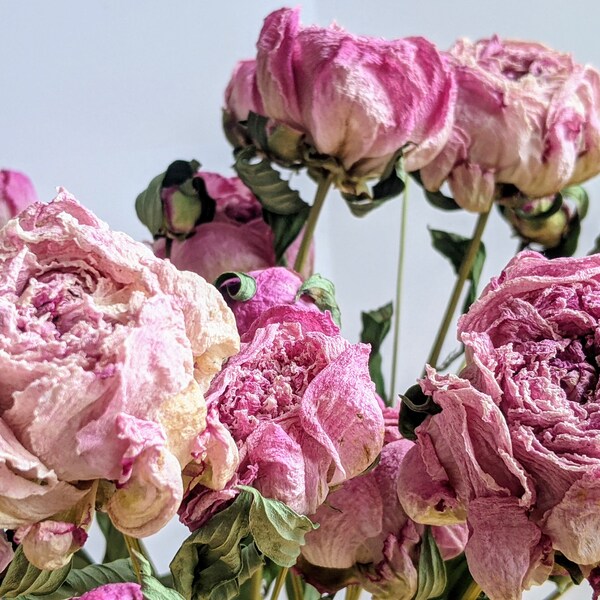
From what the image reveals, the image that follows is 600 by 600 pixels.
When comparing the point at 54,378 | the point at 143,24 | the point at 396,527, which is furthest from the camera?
the point at 143,24

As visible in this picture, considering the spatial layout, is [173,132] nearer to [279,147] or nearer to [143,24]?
[143,24]

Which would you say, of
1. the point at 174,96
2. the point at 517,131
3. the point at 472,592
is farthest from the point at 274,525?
the point at 174,96

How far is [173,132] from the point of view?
0.98m

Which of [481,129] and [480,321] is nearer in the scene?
[480,321]

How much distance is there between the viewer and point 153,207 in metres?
0.46

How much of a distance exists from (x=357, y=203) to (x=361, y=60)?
9 cm

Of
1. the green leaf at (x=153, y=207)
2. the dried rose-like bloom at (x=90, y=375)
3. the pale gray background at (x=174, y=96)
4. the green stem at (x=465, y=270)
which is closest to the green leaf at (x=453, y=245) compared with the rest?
the green stem at (x=465, y=270)

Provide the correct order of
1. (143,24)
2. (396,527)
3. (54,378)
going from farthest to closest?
(143,24)
(396,527)
(54,378)

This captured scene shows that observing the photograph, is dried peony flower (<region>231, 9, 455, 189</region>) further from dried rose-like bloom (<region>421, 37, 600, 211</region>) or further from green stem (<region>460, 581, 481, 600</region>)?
green stem (<region>460, 581, 481, 600</region>)

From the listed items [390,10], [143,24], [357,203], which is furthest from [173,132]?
[357,203]

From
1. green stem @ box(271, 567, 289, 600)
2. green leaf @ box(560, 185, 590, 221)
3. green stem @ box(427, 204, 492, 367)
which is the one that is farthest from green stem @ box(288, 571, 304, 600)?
green leaf @ box(560, 185, 590, 221)

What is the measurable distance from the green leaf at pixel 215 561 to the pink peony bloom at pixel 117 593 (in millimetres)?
26

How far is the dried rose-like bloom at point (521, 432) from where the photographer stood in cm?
30

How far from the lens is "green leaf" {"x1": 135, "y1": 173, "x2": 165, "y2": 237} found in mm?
460
